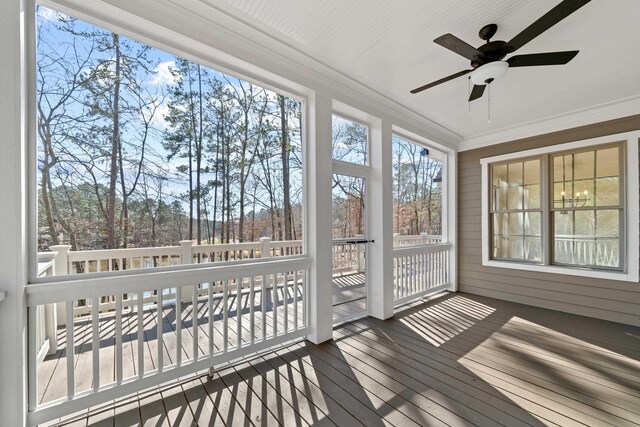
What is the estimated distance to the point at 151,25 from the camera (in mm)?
1956

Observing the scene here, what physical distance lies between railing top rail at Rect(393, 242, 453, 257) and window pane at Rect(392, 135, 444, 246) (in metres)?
0.17

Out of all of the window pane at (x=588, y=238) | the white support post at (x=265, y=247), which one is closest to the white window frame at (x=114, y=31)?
the white support post at (x=265, y=247)

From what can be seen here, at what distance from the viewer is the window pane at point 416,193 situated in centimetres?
416

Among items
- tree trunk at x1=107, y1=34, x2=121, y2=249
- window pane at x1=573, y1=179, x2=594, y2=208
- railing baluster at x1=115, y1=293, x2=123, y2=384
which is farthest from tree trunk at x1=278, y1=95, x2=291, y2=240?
window pane at x1=573, y1=179, x2=594, y2=208

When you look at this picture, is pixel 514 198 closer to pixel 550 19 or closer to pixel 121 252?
pixel 550 19

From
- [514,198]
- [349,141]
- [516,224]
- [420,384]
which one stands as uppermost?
[349,141]

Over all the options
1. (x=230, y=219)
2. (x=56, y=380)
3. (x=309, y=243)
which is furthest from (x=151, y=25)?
(x=56, y=380)

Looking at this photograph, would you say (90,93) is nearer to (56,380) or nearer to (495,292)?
(56,380)

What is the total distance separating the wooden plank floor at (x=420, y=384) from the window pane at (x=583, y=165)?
2021mm

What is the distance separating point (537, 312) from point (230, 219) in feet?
14.3

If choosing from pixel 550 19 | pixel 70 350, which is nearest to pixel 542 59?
pixel 550 19

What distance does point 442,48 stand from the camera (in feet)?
7.95

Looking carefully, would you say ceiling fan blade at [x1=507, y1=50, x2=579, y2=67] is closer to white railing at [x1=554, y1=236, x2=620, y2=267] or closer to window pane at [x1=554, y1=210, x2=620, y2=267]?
window pane at [x1=554, y1=210, x2=620, y2=267]

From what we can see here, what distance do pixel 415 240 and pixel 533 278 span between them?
1.79 meters
